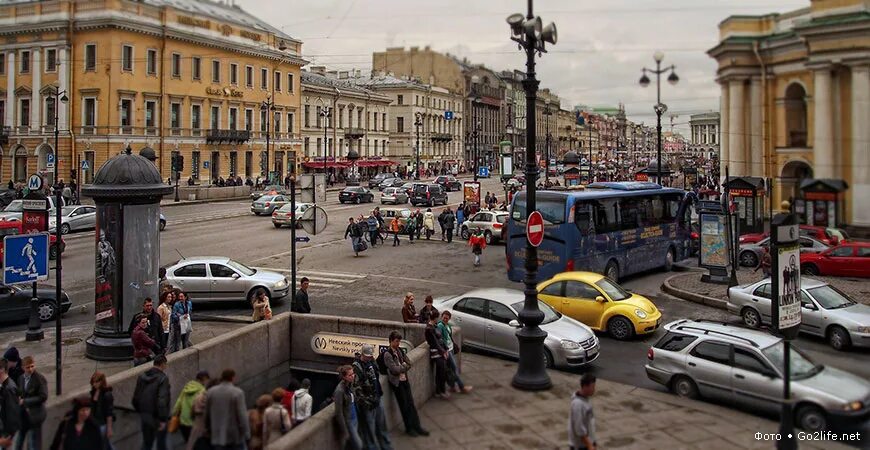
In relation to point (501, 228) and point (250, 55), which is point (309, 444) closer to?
point (501, 228)

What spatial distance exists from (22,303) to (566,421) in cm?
1417

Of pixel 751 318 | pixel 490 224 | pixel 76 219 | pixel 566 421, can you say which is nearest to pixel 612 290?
pixel 751 318

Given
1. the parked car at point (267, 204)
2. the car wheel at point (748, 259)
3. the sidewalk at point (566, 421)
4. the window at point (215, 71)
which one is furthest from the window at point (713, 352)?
the window at point (215, 71)

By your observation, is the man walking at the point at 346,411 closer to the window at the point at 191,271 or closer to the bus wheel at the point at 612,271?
the window at the point at 191,271

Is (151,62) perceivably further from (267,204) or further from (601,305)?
(601,305)

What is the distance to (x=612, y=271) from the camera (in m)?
23.9

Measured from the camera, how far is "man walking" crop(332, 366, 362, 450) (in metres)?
9.27

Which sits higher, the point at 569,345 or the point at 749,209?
the point at 749,209

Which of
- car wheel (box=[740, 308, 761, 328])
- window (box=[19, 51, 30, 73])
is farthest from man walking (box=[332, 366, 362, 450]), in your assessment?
window (box=[19, 51, 30, 73])

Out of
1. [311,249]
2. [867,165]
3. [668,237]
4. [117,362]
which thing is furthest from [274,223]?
[867,165]

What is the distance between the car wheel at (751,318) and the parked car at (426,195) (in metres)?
35.3

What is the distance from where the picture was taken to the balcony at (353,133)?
95.8m

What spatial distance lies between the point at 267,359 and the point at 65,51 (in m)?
56.7

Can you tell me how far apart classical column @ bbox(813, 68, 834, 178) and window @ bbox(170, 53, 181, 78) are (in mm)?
51831
